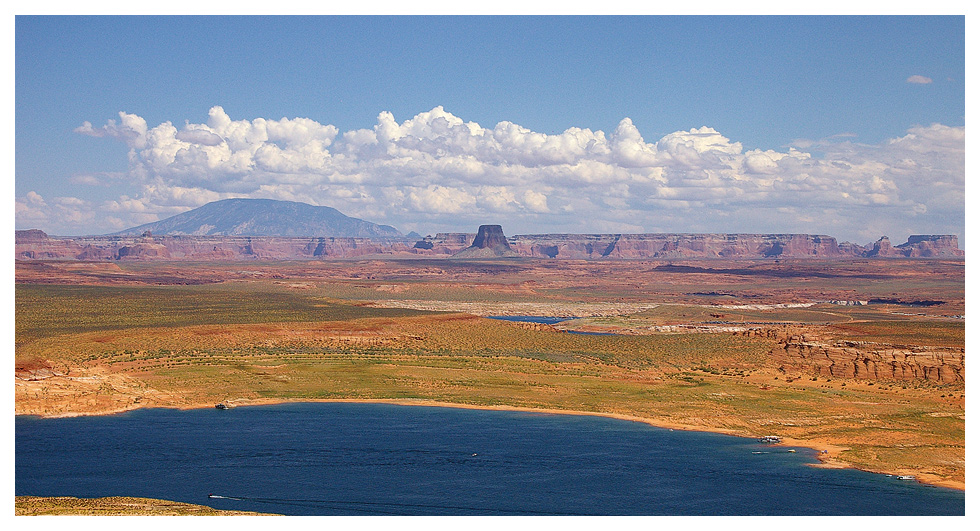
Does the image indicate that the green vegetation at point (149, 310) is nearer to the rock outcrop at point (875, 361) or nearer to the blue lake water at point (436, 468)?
the blue lake water at point (436, 468)

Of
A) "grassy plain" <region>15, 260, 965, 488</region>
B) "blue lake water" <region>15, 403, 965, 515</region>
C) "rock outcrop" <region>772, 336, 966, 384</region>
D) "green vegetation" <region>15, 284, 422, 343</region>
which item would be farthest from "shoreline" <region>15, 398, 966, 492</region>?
"green vegetation" <region>15, 284, 422, 343</region>

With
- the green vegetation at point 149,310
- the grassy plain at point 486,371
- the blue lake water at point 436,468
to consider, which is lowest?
the blue lake water at point 436,468

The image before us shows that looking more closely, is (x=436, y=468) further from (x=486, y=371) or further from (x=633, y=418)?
(x=486, y=371)

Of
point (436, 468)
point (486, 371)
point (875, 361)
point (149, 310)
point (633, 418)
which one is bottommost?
point (436, 468)

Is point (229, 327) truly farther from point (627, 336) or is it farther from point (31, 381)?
point (627, 336)

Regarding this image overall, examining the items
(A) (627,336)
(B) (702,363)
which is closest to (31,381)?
(B) (702,363)

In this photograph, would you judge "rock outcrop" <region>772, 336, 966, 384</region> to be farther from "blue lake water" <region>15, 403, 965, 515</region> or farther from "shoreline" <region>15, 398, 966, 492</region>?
"blue lake water" <region>15, 403, 965, 515</region>

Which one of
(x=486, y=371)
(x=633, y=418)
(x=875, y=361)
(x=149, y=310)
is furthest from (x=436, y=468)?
(x=149, y=310)

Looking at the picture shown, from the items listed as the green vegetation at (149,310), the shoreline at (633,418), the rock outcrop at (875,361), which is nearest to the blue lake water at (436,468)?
the shoreline at (633,418)
